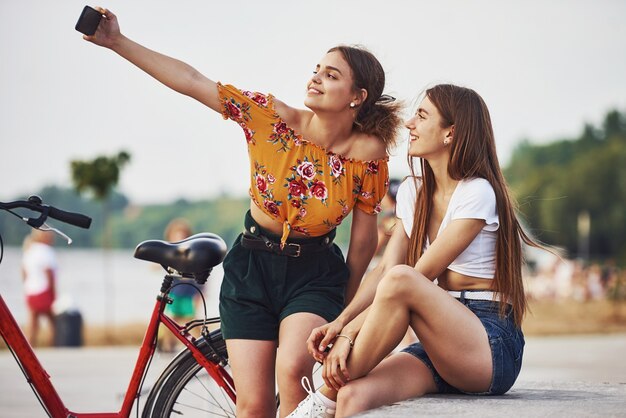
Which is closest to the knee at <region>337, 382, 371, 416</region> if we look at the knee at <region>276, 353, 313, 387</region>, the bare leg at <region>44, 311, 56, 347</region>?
the knee at <region>276, 353, 313, 387</region>

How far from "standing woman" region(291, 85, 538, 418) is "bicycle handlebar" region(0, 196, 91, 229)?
961 millimetres

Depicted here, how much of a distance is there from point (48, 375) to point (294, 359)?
3.22 ft

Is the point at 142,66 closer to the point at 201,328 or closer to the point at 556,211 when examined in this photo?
the point at 201,328

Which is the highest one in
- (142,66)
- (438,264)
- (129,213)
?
(142,66)

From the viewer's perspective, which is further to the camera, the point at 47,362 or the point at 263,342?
the point at 47,362

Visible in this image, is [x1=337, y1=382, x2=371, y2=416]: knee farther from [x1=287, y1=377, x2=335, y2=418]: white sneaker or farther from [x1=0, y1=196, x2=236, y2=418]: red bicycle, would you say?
[x1=0, y1=196, x2=236, y2=418]: red bicycle

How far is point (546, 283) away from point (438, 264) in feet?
93.5

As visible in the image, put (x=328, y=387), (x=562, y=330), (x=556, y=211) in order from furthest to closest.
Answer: (x=556, y=211)
(x=562, y=330)
(x=328, y=387)

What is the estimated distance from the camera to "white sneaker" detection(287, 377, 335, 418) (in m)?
3.33

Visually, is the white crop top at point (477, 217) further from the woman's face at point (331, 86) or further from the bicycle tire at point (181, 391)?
the bicycle tire at point (181, 391)

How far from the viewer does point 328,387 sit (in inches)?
133

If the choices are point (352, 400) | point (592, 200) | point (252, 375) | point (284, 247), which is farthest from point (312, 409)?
point (592, 200)

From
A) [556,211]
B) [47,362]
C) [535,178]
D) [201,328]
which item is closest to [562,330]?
[47,362]

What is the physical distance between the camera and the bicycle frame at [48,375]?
144 inches
